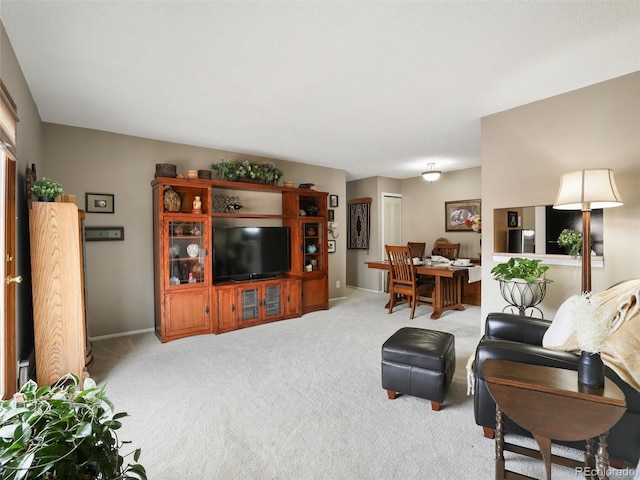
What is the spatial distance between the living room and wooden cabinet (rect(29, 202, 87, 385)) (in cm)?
12

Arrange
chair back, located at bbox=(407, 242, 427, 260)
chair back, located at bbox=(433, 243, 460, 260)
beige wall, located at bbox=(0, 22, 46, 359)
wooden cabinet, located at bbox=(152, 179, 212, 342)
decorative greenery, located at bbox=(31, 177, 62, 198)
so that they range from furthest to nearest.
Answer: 1. chair back, located at bbox=(407, 242, 427, 260)
2. chair back, located at bbox=(433, 243, 460, 260)
3. wooden cabinet, located at bbox=(152, 179, 212, 342)
4. decorative greenery, located at bbox=(31, 177, 62, 198)
5. beige wall, located at bbox=(0, 22, 46, 359)

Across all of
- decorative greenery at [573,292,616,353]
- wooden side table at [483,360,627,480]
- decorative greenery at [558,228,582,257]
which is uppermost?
decorative greenery at [558,228,582,257]

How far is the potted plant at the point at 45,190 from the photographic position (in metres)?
2.65

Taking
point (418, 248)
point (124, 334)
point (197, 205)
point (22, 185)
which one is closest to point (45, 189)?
point (22, 185)

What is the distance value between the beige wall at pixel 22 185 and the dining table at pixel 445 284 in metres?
4.51

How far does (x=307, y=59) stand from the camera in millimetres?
2350

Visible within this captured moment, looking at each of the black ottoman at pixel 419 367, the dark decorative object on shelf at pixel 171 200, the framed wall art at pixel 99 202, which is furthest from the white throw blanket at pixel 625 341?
the framed wall art at pixel 99 202

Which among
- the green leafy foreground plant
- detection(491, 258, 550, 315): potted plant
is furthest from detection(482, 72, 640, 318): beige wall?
the green leafy foreground plant

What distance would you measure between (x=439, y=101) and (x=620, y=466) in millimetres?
2908

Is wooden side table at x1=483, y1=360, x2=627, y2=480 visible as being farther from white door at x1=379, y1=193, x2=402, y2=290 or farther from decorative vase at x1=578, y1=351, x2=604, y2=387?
white door at x1=379, y1=193, x2=402, y2=290

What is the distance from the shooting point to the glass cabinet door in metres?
4.03

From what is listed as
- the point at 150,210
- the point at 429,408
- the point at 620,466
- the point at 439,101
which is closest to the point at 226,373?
the point at 429,408

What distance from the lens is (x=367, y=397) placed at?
2.54 metres

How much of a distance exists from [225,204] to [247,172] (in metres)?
0.56
